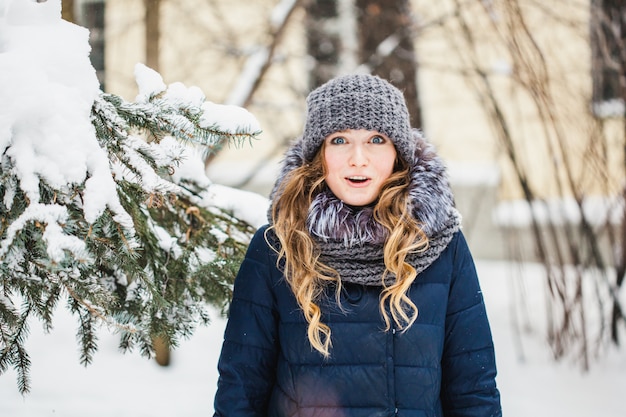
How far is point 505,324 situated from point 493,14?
2690 millimetres

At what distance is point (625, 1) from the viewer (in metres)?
4.29

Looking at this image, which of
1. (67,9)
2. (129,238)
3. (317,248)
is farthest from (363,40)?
(129,238)

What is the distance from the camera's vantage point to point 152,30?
4.26m

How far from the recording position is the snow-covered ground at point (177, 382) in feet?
9.23

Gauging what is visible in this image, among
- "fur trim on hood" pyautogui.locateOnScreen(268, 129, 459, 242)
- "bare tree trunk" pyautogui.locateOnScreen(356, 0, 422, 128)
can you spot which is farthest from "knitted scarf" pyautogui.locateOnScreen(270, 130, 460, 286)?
"bare tree trunk" pyautogui.locateOnScreen(356, 0, 422, 128)

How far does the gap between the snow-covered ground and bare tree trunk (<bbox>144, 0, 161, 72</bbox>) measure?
1.87m

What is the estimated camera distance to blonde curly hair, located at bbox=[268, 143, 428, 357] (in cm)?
166

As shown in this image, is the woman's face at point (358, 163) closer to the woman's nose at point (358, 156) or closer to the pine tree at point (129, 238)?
the woman's nose at point (358, 156)

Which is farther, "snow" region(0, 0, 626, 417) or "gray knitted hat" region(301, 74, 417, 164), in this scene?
"gray knitted hat" region(301, 74, 417, 164)

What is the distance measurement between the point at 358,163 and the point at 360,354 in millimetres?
546

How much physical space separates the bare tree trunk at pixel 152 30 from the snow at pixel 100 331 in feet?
3.90

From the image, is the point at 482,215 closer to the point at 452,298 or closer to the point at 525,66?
the point at 525,66

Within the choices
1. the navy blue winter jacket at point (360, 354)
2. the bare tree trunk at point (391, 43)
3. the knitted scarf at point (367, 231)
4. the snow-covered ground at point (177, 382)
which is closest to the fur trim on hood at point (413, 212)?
the knitted scarf at point (367, 231)

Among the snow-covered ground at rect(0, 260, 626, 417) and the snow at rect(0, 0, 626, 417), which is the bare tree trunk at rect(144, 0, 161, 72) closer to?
the snow at rect(0, 0, 626, 417)
